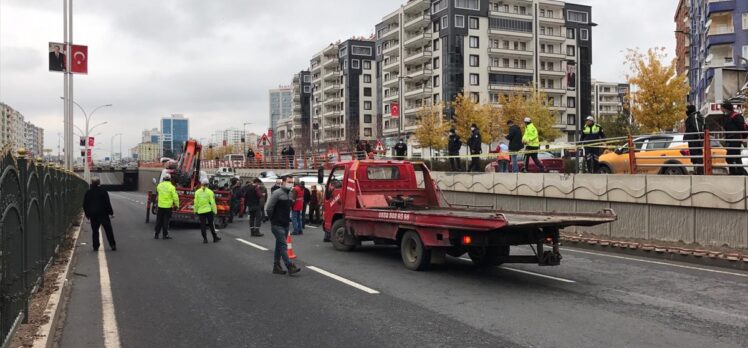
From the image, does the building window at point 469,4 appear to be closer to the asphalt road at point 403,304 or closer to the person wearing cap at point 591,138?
the person wearing cap at point 591,138

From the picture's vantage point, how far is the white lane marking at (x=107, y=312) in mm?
6129

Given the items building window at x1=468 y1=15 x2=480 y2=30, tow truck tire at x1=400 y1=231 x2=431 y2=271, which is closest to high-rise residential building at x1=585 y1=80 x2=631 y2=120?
building window at x1=468 y1=15 x2=480 y2=30

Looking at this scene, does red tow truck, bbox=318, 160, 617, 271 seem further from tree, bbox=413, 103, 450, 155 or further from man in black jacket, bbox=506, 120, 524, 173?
tree, bbox=413, 103, 450, 155

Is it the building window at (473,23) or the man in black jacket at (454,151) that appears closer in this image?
the man in black jacket at (454,151)

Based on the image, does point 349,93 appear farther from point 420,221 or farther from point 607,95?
point 420,221

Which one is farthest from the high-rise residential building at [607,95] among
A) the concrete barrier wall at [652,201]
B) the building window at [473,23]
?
the concrete barrier wall at [652,201]

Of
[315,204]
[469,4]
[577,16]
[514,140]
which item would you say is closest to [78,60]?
[315,204]

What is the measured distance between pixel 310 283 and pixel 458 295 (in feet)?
7.80

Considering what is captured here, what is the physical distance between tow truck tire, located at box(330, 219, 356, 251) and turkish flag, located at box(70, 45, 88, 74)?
730 inches

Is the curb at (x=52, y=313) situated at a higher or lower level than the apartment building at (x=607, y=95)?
lower

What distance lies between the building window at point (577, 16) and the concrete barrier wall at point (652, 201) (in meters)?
78.8

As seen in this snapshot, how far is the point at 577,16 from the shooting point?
89.9m

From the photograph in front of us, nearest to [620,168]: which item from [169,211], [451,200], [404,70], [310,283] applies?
[451,200]

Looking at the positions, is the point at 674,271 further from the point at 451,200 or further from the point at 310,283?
the point at 451,200
